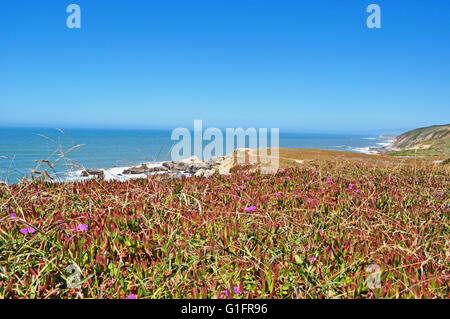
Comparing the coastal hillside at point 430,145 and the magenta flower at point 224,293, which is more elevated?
the coastal hillside at point 430,145

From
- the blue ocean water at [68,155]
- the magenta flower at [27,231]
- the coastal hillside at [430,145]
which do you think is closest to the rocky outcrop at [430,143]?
the coastal hillside at [430,145]

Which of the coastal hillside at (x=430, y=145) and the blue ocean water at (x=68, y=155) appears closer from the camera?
the blue ocean water at (x=68, y=155)

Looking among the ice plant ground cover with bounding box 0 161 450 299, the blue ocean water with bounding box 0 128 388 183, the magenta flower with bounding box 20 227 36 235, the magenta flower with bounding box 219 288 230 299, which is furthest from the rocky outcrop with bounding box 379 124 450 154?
the magenta flower with bounding box 20 227 36 235

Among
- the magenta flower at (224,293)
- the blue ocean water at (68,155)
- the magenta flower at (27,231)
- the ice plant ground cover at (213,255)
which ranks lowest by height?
the magenta flower at (224,293)

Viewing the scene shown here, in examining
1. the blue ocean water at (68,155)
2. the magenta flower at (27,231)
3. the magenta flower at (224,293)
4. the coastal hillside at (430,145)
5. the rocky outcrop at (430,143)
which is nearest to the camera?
the magenta flower at (224,293)

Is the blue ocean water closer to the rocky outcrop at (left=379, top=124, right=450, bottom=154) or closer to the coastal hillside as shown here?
the coastal hillside

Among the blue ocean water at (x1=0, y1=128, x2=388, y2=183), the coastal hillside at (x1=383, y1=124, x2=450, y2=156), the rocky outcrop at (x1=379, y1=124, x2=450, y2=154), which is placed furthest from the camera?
the rocky outcrop at (x1=379, y1=124, x2=450, y2=154)

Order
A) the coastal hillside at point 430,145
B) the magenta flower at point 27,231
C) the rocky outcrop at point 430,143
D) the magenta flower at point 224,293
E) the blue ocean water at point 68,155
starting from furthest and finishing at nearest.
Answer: the rocky outcrop at point 430,143 < the coastal hillside at point 430,145 < the blue ocean water at point 68,155 < the magenta flower at point 27,231 < the magenta flower at point 224,293

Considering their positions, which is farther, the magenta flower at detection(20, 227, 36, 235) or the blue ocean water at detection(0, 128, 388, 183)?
the blue ocean water at detection(0, 128, 388, 183)

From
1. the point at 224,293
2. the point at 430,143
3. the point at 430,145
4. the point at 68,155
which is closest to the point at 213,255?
the point at 224,293

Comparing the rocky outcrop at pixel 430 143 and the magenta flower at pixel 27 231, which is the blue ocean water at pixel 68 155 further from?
the rocky outcrop at pixel 430 143
